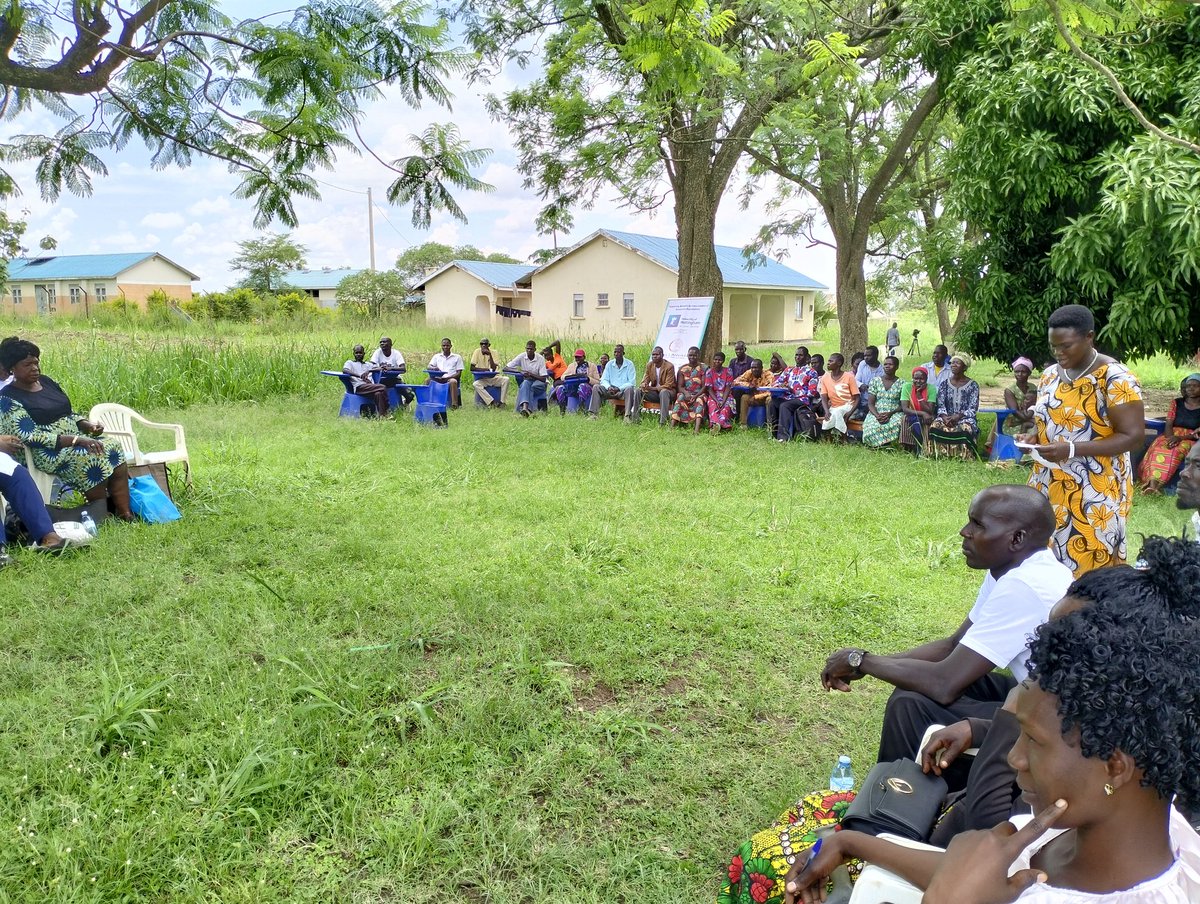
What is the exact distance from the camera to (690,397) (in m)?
10.6

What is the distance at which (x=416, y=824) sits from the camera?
8.25 feet

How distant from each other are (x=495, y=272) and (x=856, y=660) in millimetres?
32362

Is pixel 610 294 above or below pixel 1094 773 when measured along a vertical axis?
above

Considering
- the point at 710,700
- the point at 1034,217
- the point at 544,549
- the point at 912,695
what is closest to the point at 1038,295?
the point at 1034,217

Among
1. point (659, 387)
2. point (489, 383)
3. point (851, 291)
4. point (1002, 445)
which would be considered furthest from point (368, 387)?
point (851, 291)

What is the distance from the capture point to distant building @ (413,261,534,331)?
3148 cm

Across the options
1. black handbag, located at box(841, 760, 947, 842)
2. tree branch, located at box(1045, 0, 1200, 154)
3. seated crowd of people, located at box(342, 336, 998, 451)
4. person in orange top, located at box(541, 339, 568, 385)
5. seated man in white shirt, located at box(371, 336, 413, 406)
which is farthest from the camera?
person in orange top, located at box(541, 339, 568, 385)

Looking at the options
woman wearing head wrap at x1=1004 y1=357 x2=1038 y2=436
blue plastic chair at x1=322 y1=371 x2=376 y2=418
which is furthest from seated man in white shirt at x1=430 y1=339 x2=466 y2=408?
woman wearing head wrap at x1=1004 y1=357 x2=1038 y2=436

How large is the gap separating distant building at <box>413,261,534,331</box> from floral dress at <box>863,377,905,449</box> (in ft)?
74.6

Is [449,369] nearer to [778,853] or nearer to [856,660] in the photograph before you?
[856,660]

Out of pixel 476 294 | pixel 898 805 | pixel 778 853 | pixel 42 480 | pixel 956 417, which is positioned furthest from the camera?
pixel 476 294

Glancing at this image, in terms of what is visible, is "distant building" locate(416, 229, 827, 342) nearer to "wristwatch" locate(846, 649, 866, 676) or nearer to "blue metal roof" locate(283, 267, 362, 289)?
"blue metal roof" locate(283, 267, 362, 289)

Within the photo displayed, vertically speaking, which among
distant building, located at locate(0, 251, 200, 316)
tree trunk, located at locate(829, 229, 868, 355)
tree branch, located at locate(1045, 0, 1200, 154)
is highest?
distant building, located at locate(0, 251, 200, 316)

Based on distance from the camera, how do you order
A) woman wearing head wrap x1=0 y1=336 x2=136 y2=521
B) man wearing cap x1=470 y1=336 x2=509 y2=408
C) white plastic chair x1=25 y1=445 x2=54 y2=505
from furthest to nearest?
man wearing cap x1=470 y1=336 x2=509 y2=408
white plastic chair x1=25 y1=445 x2=54 y2=505
woman wearing head wrap x1=0 y1=336 x2=136 y2=521
